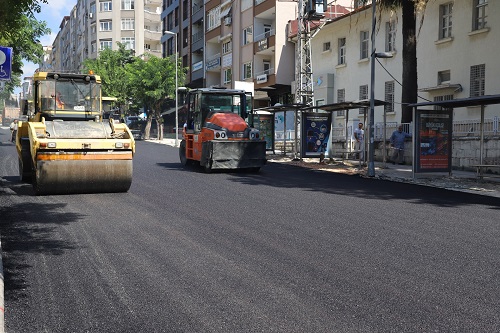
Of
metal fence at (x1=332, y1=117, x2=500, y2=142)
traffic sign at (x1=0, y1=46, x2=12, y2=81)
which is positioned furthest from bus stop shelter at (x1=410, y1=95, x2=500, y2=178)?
traffic sign at (x1=0, y1=46, x2=12, y2=81)

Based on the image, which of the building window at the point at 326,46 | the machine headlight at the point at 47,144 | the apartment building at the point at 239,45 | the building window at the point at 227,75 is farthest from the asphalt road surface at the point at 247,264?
the building window at the point at 227,75

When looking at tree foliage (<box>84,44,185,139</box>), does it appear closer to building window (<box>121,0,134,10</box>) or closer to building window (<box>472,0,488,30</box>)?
building window (<box>472,0,488,30</box>)

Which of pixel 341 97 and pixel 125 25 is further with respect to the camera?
pixel 125 25

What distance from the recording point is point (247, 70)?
146 ft

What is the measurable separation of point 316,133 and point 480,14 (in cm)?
865

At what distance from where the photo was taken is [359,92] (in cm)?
3250

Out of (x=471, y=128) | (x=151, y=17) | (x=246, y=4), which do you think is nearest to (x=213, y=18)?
(x=246, y=4)

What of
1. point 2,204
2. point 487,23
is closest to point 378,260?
point 2,204

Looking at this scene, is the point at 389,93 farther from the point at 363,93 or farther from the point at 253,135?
the point at 253,135

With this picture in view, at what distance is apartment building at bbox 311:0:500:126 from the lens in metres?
23.9

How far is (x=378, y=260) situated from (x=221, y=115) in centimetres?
1301

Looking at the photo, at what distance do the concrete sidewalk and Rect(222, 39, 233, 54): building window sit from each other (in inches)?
935

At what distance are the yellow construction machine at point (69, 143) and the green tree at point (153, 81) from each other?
33733mm

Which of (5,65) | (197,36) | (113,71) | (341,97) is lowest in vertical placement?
(5,65)
